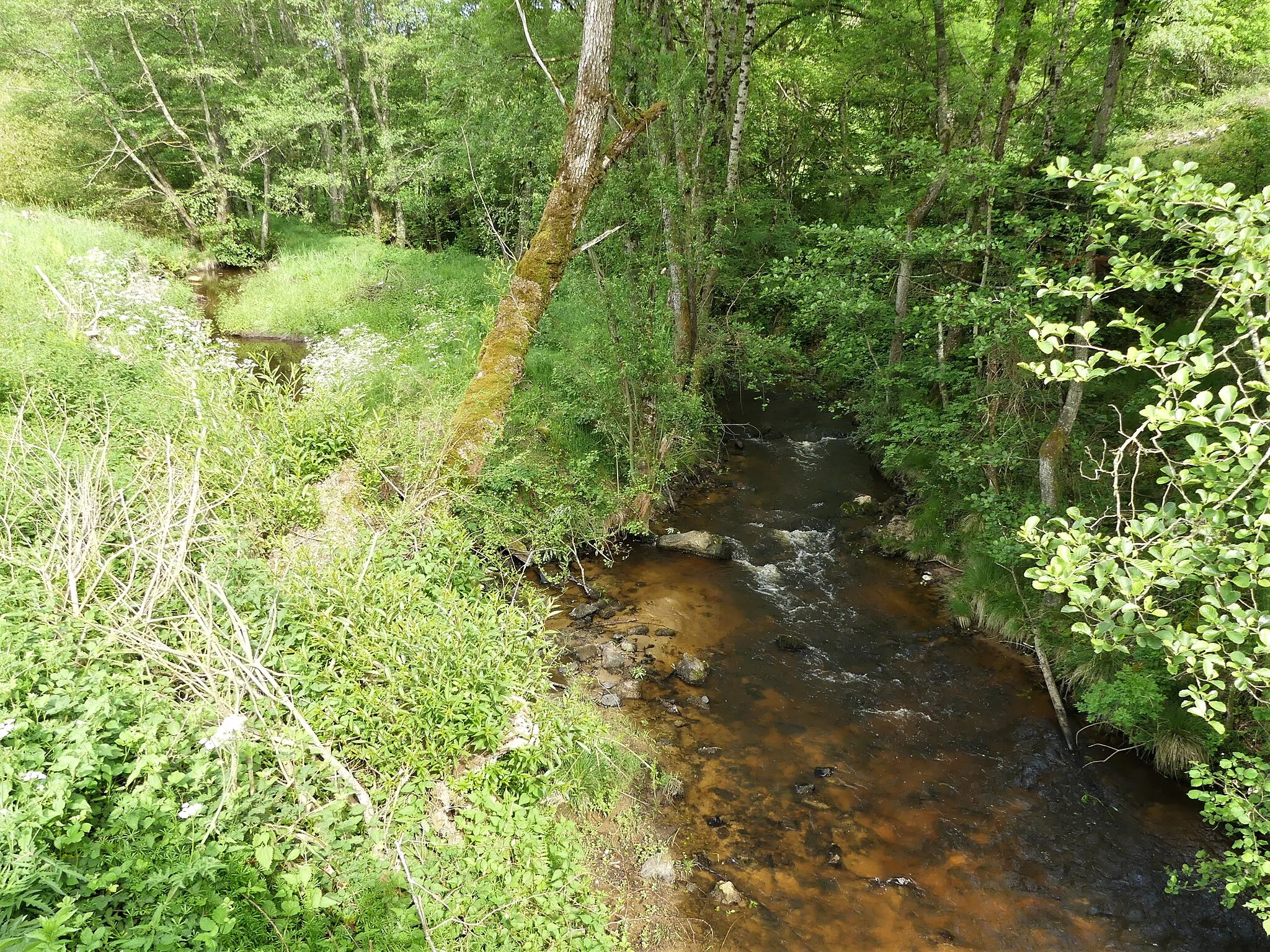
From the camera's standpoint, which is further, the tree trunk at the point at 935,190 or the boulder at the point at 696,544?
the boulder at the point at 696,544

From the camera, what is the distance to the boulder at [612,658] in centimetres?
686

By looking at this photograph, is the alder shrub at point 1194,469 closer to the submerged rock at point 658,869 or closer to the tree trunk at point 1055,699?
the tree trunk at point 1055,699

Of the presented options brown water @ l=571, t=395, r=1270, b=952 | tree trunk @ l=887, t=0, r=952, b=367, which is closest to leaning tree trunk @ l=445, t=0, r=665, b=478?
brown water @ l=571, t=395, r=1270, b=952

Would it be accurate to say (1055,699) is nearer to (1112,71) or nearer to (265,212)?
(1112,71)

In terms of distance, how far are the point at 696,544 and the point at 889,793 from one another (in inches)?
180

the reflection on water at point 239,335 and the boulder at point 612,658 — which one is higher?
the reflection on water at point 239,335

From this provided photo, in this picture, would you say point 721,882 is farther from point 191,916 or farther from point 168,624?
point 168,624

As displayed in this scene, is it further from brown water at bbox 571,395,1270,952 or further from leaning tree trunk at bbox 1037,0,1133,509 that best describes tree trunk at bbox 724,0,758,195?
brown water at bbox 571,395,1270,952

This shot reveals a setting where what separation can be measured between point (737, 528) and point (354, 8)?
2237 centimetres

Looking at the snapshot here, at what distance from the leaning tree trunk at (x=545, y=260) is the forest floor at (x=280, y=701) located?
25.9 inches

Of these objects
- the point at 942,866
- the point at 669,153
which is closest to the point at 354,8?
the point at 669,153

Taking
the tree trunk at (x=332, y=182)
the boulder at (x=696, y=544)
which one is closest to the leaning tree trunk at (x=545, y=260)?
the boulder at (x=696, y=544)

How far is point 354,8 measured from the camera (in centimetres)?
1975

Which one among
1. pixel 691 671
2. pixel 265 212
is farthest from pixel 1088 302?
pixel 265 212
